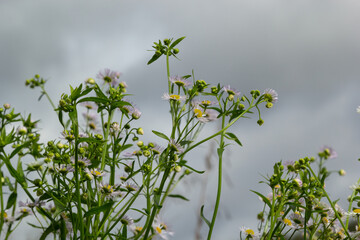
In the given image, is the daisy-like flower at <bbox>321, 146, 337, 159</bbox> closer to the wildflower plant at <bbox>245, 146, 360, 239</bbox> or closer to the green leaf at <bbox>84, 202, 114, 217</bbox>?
the wildflower plant at <bbox>245, 146, 360, 239</bbox>

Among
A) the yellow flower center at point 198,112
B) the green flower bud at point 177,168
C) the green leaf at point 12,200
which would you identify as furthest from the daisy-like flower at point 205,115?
the green leaf at point 12,200

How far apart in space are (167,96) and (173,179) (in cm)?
43

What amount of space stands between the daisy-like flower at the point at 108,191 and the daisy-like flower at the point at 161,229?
0.22 metres

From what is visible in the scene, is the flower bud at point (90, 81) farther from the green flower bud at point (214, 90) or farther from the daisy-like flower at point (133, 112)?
the green flower bud at point (214, 90)

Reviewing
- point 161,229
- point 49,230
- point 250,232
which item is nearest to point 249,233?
point 250,232

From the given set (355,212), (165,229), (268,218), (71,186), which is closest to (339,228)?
(355,212)

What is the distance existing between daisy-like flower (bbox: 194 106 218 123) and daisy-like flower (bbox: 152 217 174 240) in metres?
0.55

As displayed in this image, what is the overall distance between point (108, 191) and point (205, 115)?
665mm

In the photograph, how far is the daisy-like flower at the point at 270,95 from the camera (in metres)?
2.53

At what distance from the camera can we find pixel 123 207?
2115 mm

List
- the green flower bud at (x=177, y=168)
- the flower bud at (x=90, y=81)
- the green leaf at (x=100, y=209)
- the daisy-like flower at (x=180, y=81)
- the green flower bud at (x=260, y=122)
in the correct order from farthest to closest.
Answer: the flower bud at (x=90, y=81)
the green flower bud at (x=260, y=122)
the daisy-like flower at (x=180, y=81)
the green flower bud at (x=177, y=168)
the green leaf at (x=100, y=209)

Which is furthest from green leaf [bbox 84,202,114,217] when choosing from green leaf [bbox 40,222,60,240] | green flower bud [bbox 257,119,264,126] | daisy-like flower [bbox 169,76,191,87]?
green flower bud [bbox 257,119,264,126]

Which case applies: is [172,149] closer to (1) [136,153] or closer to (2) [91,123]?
(1) [136,153]

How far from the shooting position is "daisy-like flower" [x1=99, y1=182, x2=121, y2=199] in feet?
6.92
